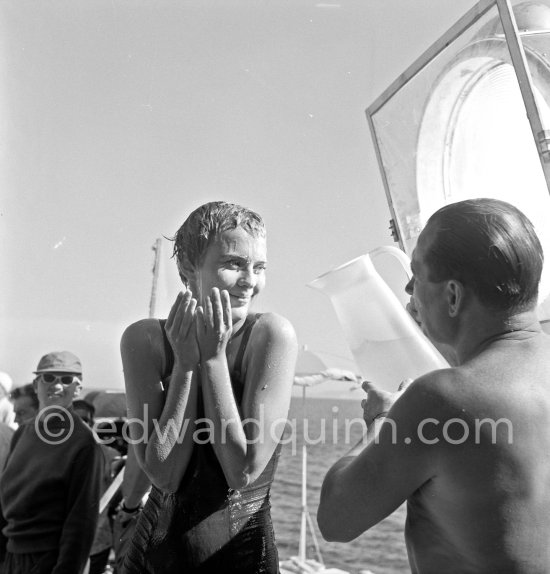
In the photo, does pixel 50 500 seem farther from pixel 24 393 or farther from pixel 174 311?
pixel 24 393

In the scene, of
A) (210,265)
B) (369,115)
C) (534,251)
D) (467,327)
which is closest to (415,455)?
(467,327)

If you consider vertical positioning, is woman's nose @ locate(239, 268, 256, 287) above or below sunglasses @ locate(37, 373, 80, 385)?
above

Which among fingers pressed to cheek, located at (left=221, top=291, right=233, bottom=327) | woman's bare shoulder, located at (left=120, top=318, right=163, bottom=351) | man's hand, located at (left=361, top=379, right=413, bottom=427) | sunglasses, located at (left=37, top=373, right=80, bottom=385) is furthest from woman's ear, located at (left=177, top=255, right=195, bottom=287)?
sunglasses, located at (left=37, top=373, right=80, bottom=385)

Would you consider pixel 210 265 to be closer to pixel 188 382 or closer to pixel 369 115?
pixel 188 382

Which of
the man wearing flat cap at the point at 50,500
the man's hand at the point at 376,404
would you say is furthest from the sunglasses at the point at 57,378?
the man's hand at the point at 376,404

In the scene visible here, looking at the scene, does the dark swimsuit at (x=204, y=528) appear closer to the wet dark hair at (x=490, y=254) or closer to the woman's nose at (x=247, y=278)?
the woman's nose at (x=247, y=278)

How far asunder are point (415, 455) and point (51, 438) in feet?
9.28

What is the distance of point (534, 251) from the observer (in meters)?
1.34

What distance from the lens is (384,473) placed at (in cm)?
130

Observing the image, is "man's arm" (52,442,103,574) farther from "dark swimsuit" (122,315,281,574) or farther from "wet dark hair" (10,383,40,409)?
"wet dark hair" (10,383,40,409)

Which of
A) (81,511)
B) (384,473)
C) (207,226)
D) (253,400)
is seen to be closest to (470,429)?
(384,473)

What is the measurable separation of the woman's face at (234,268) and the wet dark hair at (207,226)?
18 millimetres

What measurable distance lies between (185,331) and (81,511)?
7.01ft

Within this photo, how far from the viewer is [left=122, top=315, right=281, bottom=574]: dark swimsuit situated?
172 cm
